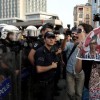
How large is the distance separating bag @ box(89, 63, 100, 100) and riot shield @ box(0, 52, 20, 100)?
163 centimetres

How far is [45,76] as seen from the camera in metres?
5.52

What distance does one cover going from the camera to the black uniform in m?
5.48

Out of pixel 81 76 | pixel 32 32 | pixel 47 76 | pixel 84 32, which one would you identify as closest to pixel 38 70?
pixel 47 76

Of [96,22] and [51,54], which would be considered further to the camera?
[51,54]

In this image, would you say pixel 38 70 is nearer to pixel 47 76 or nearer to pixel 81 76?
pixel 47 76

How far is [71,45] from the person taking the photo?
678 centimetres

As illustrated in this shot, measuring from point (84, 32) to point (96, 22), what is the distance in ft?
4.05

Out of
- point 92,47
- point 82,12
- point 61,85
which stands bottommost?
point 61,85

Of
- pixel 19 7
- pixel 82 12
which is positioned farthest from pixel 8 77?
pixel 82 12

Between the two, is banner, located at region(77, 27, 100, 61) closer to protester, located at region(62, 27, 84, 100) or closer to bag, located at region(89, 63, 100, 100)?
bag, located at region(89, 63, 100, 100)

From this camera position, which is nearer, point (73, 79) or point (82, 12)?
point (73, 79)

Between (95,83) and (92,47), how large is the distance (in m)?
0.36

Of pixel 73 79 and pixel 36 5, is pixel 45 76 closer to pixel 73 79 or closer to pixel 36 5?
pixel 73 79

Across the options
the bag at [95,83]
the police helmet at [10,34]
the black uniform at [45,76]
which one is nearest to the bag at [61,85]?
the police helmet at [10,34]
